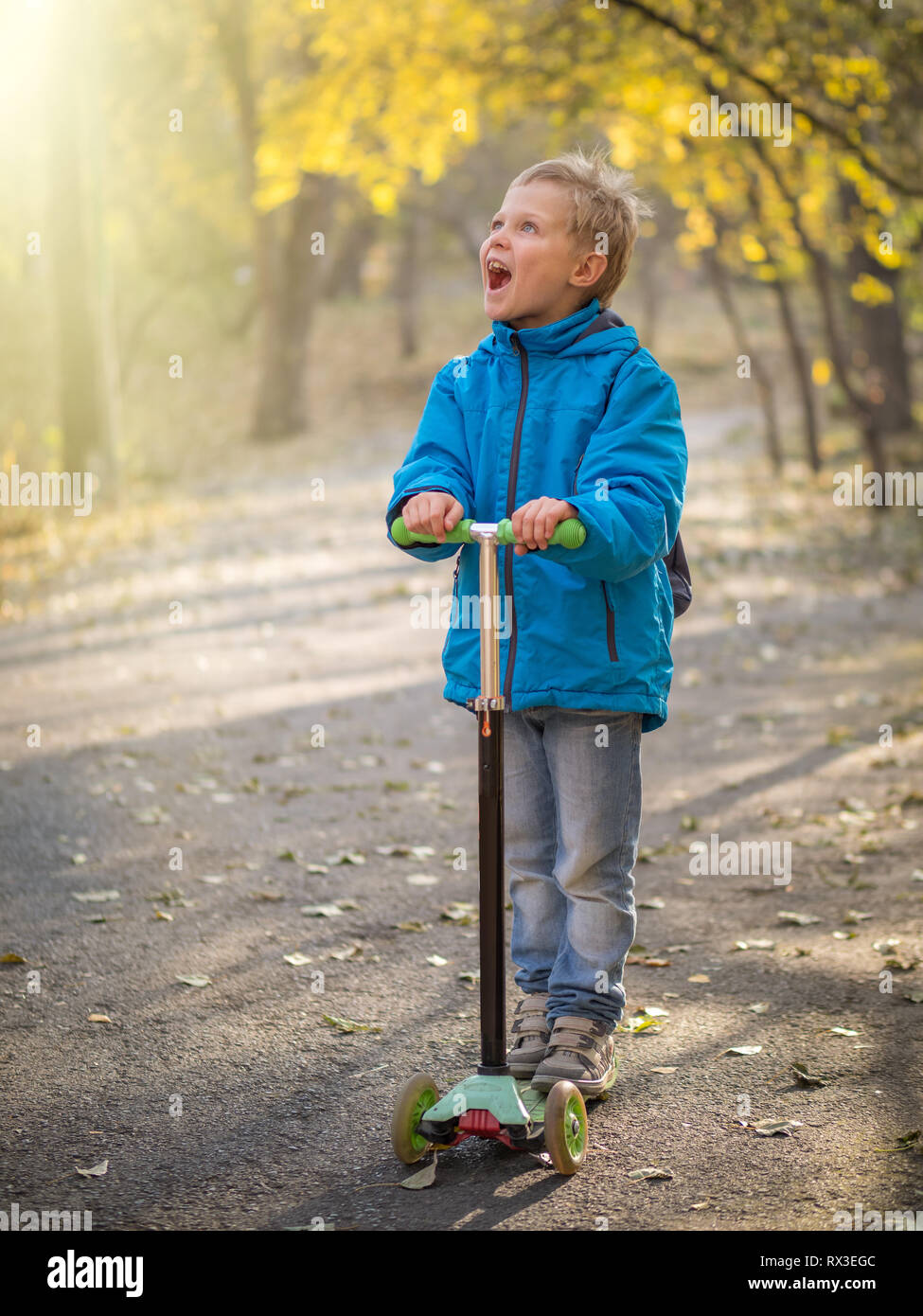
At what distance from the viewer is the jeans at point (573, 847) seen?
327 cm

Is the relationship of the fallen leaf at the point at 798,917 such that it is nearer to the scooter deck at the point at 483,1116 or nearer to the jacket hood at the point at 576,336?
the scooter deck at the point at 483,1116

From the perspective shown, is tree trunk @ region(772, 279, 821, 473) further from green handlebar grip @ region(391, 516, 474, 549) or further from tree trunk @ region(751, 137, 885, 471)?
green handlebar grip @ region(391, 516, 474, 549)

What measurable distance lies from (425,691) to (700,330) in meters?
36.1

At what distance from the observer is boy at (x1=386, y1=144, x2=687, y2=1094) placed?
3.14 metres

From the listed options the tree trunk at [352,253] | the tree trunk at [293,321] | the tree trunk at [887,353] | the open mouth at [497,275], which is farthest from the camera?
the tree trunk at [352,253]

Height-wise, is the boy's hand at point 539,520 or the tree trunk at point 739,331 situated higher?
the tree trunk at point 739,331

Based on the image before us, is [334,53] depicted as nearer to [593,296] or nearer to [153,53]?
[593,296]

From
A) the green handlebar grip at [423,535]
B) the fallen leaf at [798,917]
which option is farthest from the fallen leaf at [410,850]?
the green handlebar grip at [423,535]

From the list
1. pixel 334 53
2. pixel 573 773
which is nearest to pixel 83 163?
pixel 334 53

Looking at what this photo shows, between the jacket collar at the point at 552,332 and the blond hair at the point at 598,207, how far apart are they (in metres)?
0.12

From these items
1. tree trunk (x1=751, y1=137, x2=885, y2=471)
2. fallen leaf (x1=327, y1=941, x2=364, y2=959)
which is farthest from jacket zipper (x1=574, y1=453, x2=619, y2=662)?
tree trunk (x1=751, y1=137, x2=885, y2=471)

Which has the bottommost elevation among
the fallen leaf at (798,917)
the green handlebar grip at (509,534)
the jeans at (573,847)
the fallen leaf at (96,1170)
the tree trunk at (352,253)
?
the fallen leaf at (96,1170)

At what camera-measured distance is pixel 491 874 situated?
3.04 m

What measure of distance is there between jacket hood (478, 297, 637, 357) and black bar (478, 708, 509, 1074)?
33.6 inches
